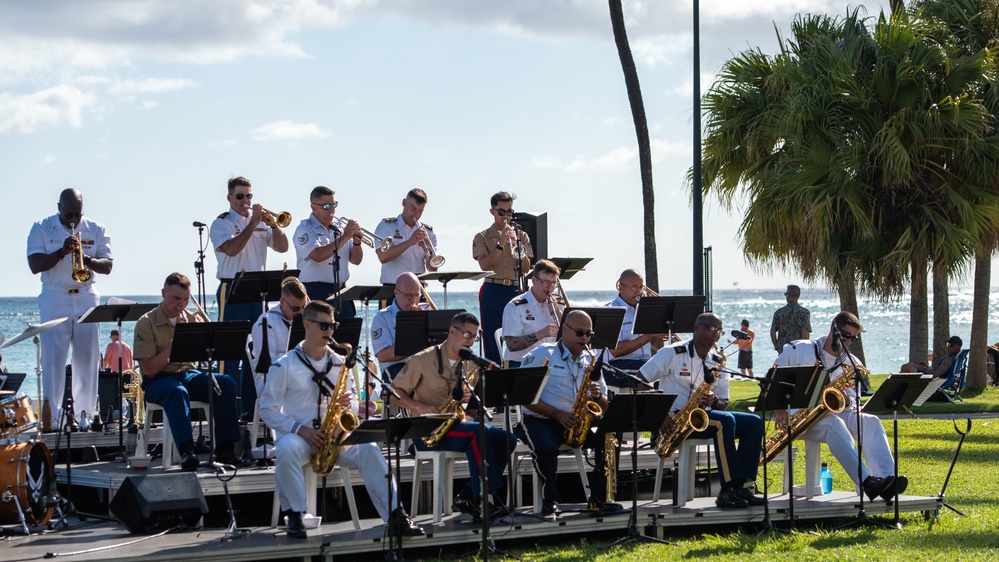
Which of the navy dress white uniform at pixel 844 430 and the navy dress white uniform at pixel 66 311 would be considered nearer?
the navy dress white uniform at pixel 844 430

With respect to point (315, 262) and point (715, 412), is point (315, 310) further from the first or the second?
point (715, 412)

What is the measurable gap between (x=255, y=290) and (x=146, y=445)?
5.15 feet

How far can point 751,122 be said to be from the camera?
21.0 metres

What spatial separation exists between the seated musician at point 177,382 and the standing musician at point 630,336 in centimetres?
362

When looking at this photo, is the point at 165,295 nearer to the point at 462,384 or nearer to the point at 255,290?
the point at 255,290

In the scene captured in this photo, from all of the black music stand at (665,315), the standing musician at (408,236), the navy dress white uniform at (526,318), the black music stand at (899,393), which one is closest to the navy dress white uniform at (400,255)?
the standing musician at (408,236)

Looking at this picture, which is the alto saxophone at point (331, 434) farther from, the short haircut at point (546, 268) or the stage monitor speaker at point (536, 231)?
the stage monitor speaker at point (536, 231)

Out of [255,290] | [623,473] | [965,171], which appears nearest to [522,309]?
[623,473]

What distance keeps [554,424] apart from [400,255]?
121 inches

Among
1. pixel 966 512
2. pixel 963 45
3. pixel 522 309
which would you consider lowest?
pixel 966 512

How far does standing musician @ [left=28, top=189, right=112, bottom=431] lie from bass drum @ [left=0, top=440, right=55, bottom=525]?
192cm

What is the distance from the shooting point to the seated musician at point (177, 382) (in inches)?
389

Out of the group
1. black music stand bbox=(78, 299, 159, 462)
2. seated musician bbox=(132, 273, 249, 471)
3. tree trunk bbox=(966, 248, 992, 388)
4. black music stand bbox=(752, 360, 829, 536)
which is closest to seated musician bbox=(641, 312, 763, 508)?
black music stand bbox=(752, 360, 829, 536)

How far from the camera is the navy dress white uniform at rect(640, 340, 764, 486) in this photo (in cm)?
1017
